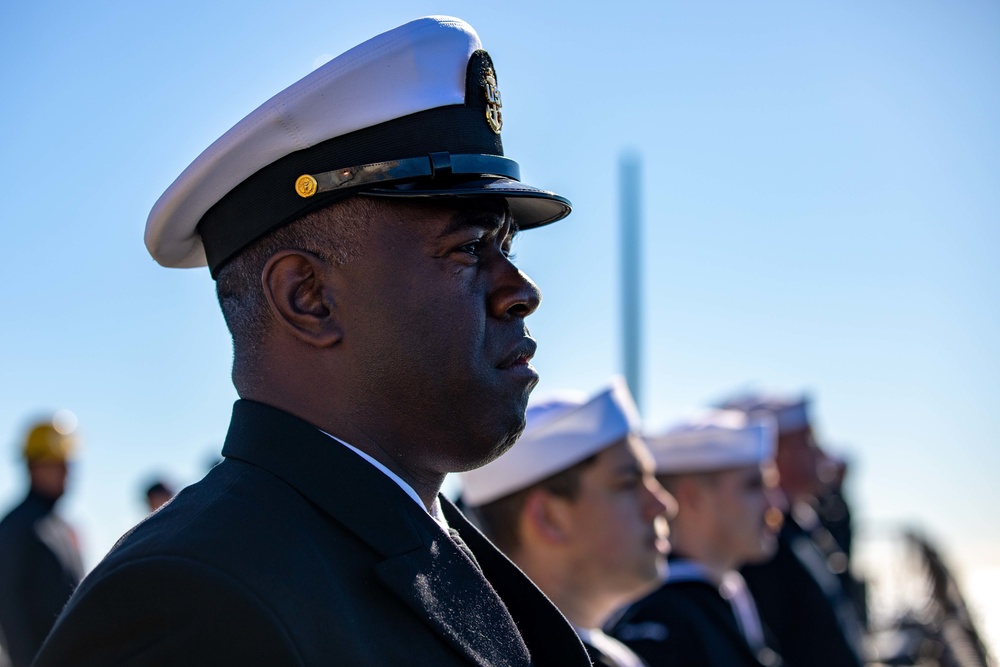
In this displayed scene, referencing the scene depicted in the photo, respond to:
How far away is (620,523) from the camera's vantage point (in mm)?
4176

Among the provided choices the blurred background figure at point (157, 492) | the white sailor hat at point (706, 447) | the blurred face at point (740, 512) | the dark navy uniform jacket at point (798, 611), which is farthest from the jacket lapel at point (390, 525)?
the blurred background figure at point (157, 492)

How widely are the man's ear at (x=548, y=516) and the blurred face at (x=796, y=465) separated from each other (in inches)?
181

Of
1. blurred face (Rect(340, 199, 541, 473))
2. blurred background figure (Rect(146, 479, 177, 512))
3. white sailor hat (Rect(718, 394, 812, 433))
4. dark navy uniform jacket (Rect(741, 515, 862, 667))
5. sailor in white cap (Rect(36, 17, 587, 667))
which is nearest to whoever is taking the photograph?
sailor in white cap (Rect(36, 17, 587, 667))

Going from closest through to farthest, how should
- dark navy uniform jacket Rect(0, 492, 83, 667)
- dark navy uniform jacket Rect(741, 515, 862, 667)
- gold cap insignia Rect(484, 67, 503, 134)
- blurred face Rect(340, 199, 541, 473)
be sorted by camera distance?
blurred face Rect(340, 199, 541, 473) → gold cap insignia Rect(484, 67, 503, 134) → dark navy uniform jacket Rect(0, 492, 83, 667) → dark navy uniform jacket Rect(741, 515, 862, 667)

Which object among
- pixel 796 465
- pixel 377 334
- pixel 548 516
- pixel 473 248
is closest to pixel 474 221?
pixel 473 248

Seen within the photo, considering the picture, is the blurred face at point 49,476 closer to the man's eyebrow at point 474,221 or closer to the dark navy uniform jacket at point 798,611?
the dark navy uniform jacket at point 798,611

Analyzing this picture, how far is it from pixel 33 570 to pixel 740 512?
368cm

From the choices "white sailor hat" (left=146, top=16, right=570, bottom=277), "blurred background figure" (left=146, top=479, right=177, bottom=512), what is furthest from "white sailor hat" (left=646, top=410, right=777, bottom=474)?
"blurred background figure" (left=146, top=479, right=177, bottom=512)

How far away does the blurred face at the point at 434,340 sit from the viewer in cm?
219

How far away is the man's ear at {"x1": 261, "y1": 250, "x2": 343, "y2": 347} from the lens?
2.22 metres

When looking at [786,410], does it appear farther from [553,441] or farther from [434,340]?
[434,340]

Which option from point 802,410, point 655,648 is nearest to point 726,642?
point 655,648

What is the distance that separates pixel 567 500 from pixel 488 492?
0.28 m

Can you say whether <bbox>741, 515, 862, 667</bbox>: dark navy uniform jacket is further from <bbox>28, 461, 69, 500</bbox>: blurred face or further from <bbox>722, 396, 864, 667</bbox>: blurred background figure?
<bbox>28, 461, 69, 500</bbox>: blurred face
